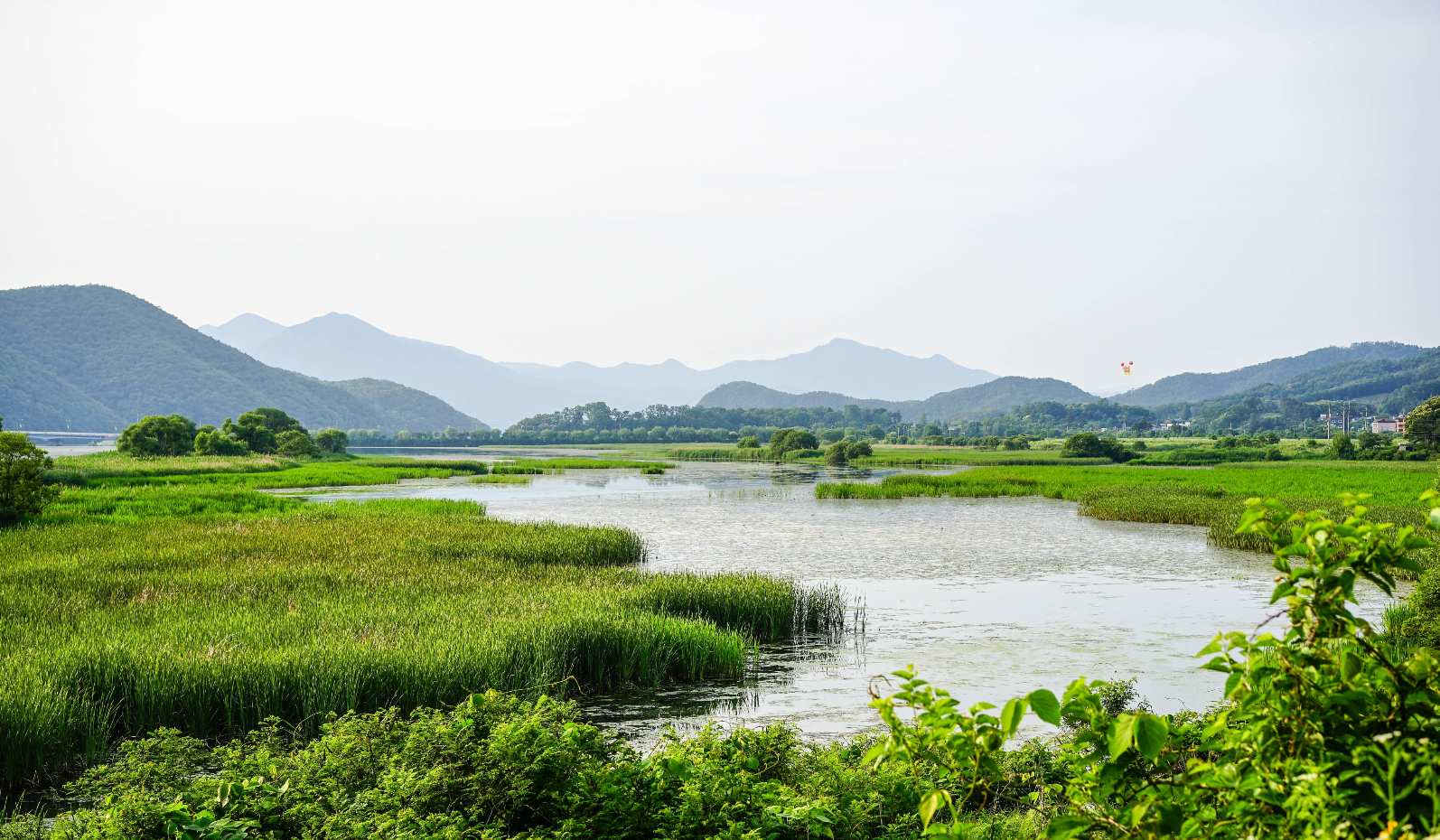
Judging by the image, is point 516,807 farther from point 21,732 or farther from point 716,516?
point 716,516

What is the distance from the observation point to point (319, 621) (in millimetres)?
15312

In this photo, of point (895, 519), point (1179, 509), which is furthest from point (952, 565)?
point (1179, 509)

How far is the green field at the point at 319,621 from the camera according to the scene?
11461 millimetres

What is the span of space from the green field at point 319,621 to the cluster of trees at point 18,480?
85 centimetres

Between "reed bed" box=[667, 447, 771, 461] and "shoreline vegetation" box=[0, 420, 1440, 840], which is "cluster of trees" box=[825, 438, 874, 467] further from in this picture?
"shoreline vegetation" box=[0, 420, 1440, 840]

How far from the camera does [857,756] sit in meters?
8.92

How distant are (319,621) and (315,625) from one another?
31cm

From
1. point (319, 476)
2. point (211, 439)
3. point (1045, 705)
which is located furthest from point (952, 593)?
point (211, 439)

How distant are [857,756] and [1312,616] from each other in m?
6.46

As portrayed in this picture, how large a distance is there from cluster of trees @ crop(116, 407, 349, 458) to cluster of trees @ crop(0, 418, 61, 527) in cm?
5675

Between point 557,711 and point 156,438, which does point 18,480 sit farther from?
point 156,438

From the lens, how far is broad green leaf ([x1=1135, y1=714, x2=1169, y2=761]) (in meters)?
2.79

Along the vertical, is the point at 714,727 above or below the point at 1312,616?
below

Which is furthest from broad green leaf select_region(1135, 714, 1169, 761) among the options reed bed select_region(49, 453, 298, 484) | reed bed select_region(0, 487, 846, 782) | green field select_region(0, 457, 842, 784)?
reed bed select_region(49, 453, 298, 484)
